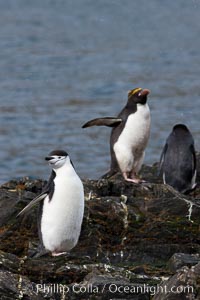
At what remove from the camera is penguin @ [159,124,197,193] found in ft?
39.1

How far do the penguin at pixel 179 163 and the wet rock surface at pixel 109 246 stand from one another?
5.09 ft

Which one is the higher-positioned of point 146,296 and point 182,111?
point 146,296

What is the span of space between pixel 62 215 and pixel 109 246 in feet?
1.69

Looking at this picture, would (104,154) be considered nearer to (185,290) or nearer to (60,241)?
(60,241)

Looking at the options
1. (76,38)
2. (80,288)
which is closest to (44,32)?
(76,38)

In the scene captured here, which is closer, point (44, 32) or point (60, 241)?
point (60, 241)

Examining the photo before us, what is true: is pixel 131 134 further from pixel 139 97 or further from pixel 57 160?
pixel 57 160

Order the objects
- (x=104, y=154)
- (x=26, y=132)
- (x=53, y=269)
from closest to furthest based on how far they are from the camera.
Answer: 1. (x=53, y=269)
2. (x=104, y=154)
3. (x=26, y=132)

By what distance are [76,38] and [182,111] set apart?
11.3m

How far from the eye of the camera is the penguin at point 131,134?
12.3 meters

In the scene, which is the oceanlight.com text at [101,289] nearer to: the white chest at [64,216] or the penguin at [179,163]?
the white chest at [64,216]

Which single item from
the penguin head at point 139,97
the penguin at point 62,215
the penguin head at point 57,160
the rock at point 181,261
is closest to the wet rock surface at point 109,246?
the rock at point 181,261

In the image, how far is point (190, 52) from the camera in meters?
29.8

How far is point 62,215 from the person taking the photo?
888 cm
